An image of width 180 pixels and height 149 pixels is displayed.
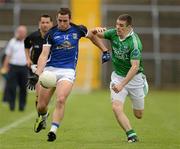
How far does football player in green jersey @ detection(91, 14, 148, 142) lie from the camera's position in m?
11.9

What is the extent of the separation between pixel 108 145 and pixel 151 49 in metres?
24.1

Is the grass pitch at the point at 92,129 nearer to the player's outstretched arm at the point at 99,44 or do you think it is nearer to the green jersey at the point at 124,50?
the green jersey at the point at 124,50

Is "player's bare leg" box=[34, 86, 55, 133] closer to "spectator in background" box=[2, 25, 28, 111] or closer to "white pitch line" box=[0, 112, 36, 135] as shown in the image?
"white pitch line" box=[0, 112, 36, 135]

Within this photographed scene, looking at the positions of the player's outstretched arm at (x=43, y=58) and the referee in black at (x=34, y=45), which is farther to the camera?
the referee in black at (x=34, y=45)

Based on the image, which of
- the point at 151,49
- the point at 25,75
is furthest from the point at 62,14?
the point at 151,49

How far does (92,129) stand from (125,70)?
2820 mm

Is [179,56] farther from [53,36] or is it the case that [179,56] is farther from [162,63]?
[53,36]

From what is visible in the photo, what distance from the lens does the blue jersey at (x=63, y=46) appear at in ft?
40.1

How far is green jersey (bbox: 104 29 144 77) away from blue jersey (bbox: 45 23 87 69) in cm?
56

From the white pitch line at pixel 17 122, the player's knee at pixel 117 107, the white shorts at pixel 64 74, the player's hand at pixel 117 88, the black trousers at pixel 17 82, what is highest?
the white shorts at pixel 64 74

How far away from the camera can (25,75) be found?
Result: 2036 cm

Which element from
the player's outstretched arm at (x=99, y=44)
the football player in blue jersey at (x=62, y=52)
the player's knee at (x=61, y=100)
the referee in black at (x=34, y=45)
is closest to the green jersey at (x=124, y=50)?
the player's outstretched arm at (x=99, y=44)

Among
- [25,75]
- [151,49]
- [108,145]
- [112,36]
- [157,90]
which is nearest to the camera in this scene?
[108,145]

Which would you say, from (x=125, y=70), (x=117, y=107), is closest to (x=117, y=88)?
(x=117, y=107)
